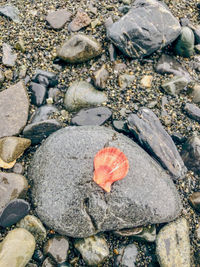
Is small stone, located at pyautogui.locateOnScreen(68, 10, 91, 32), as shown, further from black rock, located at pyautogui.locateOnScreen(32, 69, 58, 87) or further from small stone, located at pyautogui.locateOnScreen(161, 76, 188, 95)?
small stone, located at pyautogui.locateOnScreen(161, 76, 188, 95)

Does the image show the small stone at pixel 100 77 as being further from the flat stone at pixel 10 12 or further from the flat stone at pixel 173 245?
the flat stone at pixel 173 245

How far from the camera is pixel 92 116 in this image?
379cm

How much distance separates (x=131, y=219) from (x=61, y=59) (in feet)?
8.21

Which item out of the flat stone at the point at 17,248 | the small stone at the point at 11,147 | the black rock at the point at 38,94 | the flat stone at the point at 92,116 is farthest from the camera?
the black rock at the point at 38,94

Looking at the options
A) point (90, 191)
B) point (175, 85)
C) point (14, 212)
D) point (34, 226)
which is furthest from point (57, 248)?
point (175, 85)

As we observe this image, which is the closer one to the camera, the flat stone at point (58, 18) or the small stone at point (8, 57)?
the small stone at point (8, 57)

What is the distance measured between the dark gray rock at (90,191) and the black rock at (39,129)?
0.23 meters

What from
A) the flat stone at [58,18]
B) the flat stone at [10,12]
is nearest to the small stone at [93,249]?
the flat stone at [58,18]

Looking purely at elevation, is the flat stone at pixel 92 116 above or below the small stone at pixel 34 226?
above

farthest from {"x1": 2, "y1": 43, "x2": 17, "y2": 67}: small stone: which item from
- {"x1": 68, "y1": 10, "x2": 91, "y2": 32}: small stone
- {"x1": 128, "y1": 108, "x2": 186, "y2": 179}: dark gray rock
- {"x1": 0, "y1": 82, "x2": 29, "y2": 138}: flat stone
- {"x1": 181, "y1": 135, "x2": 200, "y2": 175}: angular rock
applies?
{"x1": 181, "y1": 135, "x2": 200, "y2": 175}: angular rock

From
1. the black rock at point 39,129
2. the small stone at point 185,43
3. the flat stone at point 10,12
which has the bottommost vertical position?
the black rock at point 39,129

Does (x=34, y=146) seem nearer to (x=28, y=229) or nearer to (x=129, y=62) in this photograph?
(x=28, y=229)

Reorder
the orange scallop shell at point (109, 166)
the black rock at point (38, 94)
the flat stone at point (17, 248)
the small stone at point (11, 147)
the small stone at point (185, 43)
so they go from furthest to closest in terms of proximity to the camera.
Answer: the small stone at point (185, 43) → the black rock at point (38, 94) → the small stone at point (11, 147) → the orange scallop shell at point (109, 166) → the flat stone at point (17, 248)

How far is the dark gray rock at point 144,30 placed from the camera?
155 inches
